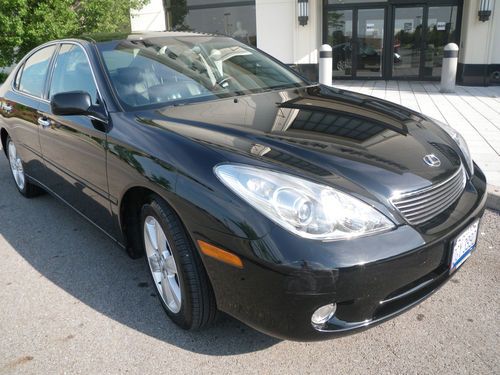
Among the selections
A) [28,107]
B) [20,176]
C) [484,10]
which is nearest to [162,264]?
[28,107]

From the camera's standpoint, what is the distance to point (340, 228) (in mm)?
1940

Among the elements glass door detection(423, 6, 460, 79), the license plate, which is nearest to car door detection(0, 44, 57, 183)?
the license plate

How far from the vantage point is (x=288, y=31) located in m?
13.4

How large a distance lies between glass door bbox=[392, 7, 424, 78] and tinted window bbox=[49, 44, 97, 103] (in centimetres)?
1152

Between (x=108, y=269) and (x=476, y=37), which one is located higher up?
(x=476, y=37)

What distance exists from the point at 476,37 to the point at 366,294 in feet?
39.6

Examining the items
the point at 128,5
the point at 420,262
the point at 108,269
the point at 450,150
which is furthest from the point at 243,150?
the point at 128,5

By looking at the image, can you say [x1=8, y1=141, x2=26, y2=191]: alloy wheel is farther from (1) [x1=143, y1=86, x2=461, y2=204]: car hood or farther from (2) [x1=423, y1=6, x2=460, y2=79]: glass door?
(2) [x1=423, y1=6, x2=460, y2=79]: glass door

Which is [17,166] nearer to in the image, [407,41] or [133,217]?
[133,217]

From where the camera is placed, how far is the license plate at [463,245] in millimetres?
2240

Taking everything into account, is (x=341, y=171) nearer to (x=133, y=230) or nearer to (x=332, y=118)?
(x=332, y=118)

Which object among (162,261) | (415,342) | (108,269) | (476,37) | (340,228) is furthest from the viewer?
(476,37)

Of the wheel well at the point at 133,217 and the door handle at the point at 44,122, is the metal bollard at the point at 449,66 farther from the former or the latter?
the wheel well at the point at 133,217

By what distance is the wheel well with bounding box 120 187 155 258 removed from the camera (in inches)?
104
